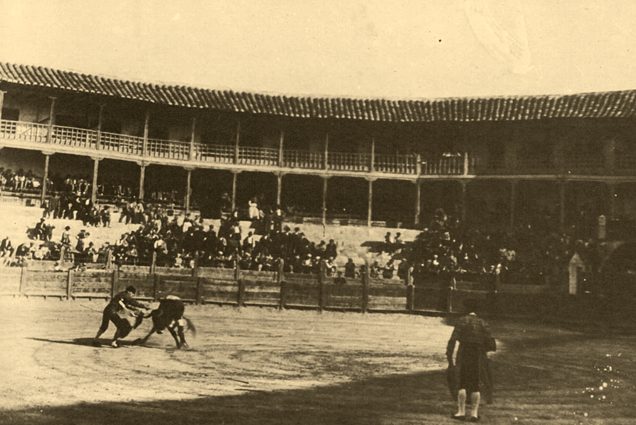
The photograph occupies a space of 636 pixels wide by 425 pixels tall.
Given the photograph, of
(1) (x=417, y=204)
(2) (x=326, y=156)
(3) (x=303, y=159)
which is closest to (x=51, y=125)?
(3) (x=303, y=159)

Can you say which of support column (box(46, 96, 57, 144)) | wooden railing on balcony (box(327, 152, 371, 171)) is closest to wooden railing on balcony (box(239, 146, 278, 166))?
wooden railing on balcony (box(327, 152, 371, 171))

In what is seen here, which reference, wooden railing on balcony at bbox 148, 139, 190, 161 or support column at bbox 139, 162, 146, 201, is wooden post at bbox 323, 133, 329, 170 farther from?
support column at bbox 139, 162, 146, 201

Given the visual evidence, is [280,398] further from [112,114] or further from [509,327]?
[112,114]

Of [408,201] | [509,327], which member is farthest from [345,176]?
[509,327]

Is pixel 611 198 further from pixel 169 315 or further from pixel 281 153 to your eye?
pixel 169 315

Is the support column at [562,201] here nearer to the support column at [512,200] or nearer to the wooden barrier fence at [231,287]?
the support column at [512,200]

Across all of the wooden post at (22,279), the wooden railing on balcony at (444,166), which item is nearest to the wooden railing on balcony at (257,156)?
the wooden railing on balcony at (444,166)
